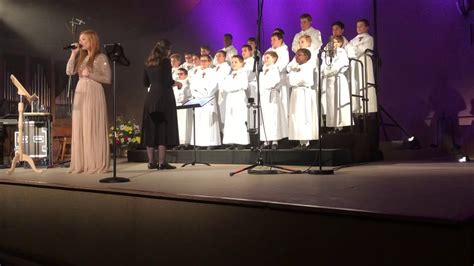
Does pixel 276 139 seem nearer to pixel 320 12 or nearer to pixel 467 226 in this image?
pixel 320 12

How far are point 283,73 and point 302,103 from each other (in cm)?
66

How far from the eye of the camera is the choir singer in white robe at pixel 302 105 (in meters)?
6.55

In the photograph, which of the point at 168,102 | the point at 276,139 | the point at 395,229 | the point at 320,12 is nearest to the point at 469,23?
the point at 320,12

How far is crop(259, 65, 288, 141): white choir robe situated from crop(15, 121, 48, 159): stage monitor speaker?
3364mm

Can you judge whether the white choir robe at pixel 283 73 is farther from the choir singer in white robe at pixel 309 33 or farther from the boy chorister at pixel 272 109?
the choir singer in white robe at pixel 309 33

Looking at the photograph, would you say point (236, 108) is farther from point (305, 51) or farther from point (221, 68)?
point (305, 51)

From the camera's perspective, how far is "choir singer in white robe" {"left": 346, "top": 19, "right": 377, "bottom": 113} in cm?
704

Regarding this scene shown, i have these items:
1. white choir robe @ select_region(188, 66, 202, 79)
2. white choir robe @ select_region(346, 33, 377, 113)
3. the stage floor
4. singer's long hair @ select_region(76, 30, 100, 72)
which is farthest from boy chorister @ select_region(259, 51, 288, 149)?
the stage floor

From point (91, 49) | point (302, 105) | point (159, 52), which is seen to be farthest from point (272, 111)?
point (91, 49)

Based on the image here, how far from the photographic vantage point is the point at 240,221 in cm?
249

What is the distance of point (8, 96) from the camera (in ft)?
38.3

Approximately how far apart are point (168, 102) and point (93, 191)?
2299 mm

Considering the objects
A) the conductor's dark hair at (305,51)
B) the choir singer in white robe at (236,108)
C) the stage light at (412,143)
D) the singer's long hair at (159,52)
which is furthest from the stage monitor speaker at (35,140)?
the stage light at (412,143)

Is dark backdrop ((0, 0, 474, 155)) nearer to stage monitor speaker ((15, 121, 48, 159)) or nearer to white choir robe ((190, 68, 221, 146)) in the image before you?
white choir robe ((190, 68, 221, 146))
